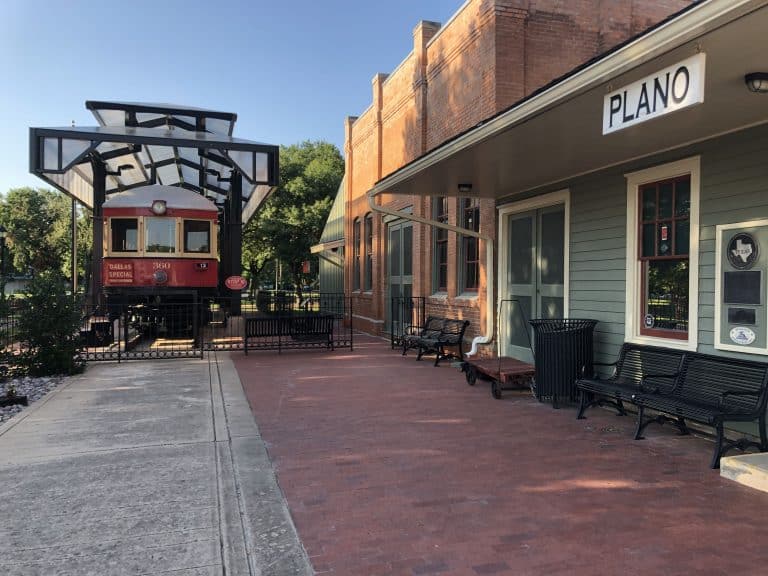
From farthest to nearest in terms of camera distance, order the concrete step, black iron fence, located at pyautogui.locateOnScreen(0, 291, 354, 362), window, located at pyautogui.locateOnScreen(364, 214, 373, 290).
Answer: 1. window, located at pyautogui.locateOnScreen(364, 214, 373, 290)
2. black iron fence, located at pyautogui.locateOnScreen(0, 291, 354, 362)
3. the concrete step

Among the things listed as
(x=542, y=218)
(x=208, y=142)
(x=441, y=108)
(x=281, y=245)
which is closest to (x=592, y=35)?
(x=441, y=108)

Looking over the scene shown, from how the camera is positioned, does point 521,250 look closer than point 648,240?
No

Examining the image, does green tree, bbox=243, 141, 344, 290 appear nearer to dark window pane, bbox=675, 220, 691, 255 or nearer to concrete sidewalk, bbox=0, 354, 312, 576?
concrete sidewalk, bbox=0, 354, 312, 576

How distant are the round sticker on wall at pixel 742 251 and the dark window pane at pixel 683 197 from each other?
715mm

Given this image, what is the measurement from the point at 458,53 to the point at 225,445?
8.93m

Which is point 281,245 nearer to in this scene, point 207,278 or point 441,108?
point 207,278

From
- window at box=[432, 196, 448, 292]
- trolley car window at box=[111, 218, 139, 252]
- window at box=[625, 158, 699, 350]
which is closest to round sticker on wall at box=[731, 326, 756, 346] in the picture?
window at box=[625, 158, 699, 350]

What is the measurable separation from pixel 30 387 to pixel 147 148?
972 centimetres

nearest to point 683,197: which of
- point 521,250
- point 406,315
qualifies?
point 521,250

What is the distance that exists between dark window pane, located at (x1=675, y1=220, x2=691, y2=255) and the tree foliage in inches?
2007

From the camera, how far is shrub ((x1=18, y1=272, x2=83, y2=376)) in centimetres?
921

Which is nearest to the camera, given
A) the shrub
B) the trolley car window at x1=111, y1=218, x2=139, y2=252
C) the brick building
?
the shrub

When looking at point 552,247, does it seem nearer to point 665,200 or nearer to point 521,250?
point 521,250

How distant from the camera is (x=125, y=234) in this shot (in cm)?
1330
